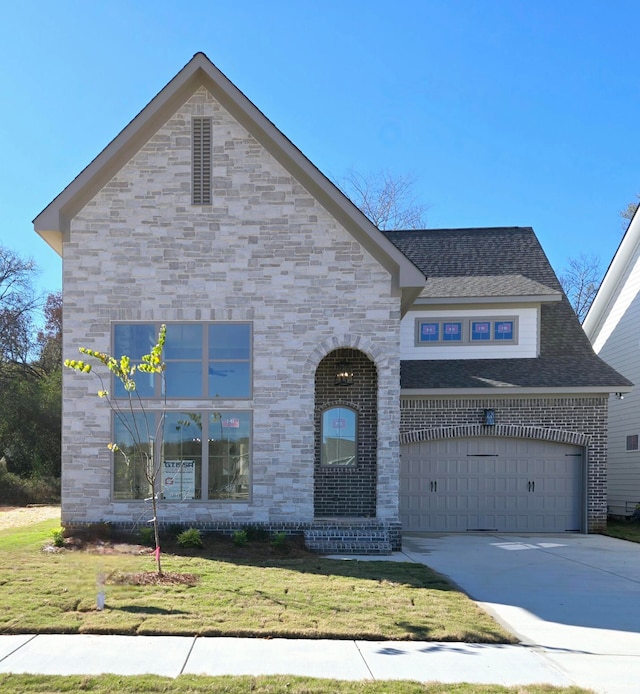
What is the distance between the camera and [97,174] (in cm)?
1213

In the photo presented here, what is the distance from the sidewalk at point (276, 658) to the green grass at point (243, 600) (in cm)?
22

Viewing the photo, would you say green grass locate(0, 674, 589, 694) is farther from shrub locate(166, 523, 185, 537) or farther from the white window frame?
the white window frame

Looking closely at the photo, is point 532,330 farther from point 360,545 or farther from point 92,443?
point 92,443

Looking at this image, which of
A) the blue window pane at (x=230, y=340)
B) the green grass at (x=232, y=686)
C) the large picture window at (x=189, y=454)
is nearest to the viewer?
the green grass at (x=232, y=686)

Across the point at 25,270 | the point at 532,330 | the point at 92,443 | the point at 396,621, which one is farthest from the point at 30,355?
the point at 396,621

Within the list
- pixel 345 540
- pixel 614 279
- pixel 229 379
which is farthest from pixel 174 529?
pixel 614 279

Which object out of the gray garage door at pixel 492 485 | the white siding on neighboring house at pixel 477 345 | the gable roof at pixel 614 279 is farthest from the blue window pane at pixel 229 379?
the gable roof at pixel 614 279

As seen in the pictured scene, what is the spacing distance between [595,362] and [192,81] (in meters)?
11.3

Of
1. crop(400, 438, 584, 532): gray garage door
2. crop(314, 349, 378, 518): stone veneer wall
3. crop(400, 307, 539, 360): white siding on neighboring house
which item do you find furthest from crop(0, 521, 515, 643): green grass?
crop(400, 307, 539, 360): white siding on neighboring house

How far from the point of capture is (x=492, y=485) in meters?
15.6

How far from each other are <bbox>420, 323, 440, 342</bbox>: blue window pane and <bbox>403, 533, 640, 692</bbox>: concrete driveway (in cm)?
483

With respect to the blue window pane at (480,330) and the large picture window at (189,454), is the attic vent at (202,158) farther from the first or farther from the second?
the blue window pane at (480,330)

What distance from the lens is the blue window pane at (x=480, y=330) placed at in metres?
16.6

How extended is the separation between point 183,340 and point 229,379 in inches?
45.0
